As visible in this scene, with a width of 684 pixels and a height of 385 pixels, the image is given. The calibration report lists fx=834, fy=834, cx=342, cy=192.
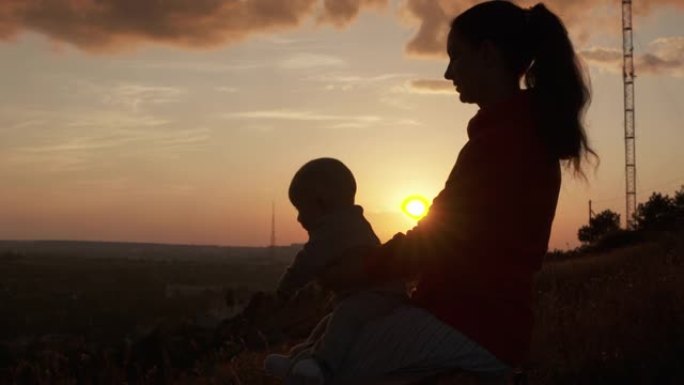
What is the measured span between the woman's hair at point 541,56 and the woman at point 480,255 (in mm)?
14

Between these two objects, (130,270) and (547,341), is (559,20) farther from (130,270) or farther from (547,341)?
(130,270)

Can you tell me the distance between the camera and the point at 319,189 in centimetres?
323

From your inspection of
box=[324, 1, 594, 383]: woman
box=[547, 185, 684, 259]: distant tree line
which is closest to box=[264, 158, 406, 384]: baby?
box=[324, 1, 594, 383]: woman

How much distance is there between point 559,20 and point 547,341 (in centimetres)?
520

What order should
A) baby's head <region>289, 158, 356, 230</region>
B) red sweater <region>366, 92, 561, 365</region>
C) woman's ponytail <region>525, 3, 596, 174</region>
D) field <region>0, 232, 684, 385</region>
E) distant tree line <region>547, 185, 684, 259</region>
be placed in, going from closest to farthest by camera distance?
red sweater <region>366, 92, 561, 365</region> → woman's ponytail <region>525, 3, 596, 174</region> → baby's head <region>289, 158, 356, 230</region> → field <region>0, 232, 684, 385</region> → distant tree line <region>547, 185, 684, 259</region>

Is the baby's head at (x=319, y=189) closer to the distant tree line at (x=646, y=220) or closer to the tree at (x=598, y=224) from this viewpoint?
the distant tree line at (x=646, y=220)

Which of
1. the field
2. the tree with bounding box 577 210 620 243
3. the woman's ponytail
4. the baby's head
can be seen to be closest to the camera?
the woman's ponytail

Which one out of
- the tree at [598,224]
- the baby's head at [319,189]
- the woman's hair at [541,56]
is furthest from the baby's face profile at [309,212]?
the tree at [598,224]

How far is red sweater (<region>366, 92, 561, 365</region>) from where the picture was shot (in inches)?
97.2

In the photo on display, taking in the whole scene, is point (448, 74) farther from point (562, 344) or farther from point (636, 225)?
point (636, 225)

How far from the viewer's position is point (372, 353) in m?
2.53

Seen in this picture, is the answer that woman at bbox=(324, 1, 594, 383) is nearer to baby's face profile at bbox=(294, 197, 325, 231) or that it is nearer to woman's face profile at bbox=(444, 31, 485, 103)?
woman's face profile at bbox=(444, 31, 485, 103)

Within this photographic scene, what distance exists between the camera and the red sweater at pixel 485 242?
97.2 inches

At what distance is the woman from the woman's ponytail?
12mm
